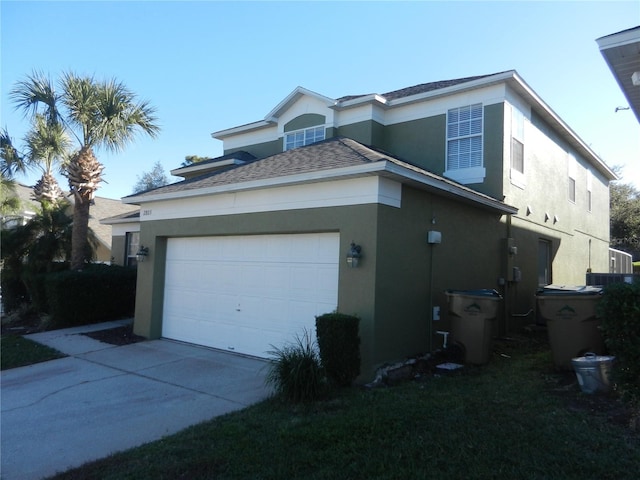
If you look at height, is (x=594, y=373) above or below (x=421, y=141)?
below

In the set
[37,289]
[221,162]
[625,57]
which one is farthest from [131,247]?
[625,57]

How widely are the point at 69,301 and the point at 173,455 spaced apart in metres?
9.27

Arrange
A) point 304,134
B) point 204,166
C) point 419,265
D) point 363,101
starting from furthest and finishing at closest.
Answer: point 204,166 → point 304,134 → point 363,101 → point 419,265

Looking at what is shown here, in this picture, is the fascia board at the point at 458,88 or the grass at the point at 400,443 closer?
the grass at the point at 400,443

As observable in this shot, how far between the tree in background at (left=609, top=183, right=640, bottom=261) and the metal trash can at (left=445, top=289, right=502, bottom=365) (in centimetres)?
2800

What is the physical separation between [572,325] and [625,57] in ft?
12.9

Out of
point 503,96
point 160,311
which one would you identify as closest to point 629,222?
point 503,96

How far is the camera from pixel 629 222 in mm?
30250

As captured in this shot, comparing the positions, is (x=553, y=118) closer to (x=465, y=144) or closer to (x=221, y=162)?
(x=465, y=144)

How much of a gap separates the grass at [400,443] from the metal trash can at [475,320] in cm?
198

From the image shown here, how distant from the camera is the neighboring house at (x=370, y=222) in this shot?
739 cm

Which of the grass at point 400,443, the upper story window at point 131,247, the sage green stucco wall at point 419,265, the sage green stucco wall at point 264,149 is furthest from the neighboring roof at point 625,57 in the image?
the upper story window at point 131,247

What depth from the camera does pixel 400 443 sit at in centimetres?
433

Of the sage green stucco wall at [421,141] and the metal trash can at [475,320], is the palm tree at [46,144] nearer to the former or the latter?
the sage green stucco wall at [421,141]
